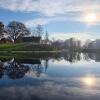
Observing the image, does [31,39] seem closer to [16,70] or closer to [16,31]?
[16,31]

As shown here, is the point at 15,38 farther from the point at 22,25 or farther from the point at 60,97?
the point at 60,97

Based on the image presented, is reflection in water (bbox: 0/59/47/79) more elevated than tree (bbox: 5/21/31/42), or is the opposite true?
tree (bbox: 5/21/31/42)

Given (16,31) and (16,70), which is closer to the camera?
(16,70)

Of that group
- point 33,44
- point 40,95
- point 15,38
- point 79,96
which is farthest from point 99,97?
point 15,38

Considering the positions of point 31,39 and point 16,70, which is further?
point 31,39

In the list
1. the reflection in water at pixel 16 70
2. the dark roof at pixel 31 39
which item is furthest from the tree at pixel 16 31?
the reflection in water at pixel 16 70

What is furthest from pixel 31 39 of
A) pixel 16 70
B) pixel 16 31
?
pixel 16 70

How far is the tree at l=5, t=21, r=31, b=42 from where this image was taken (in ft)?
450

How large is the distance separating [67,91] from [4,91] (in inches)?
147

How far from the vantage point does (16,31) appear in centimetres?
13812

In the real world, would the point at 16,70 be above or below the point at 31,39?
below

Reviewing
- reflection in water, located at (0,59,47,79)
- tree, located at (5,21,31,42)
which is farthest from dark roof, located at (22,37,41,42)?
reflection in water, located at (0,59,47,79)

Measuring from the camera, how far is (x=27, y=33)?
458 ft

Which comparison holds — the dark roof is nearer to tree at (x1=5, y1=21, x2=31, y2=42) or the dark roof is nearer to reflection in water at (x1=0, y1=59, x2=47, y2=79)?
tree at (x1=5, y1=21, x2=31, y2=42)
